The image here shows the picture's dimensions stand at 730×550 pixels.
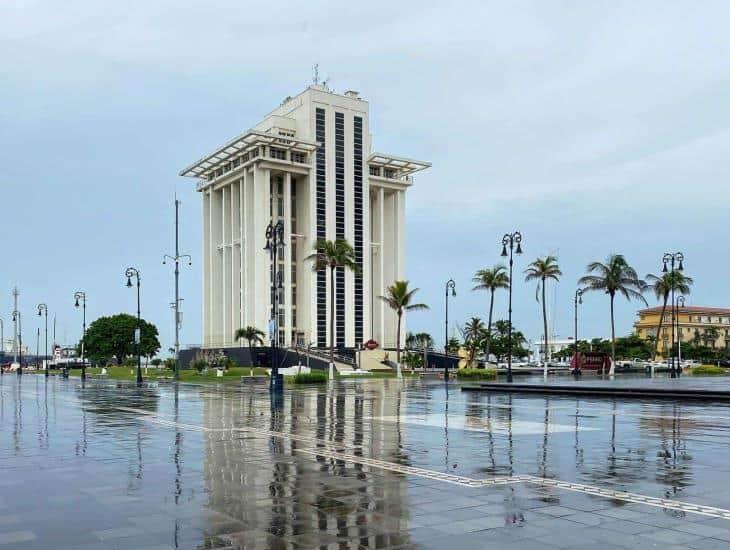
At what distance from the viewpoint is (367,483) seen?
1024 cm

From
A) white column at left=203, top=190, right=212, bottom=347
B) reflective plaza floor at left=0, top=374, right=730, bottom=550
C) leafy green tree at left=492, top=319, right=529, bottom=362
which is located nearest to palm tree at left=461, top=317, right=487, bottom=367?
leafy green tree at left=492, top=319, right=529, bottom=362

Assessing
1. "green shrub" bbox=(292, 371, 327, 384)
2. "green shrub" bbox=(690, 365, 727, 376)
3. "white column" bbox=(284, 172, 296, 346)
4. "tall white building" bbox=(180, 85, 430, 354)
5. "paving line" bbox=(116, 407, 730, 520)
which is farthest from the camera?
"white column" bbox=(284, 172, 296, 346)

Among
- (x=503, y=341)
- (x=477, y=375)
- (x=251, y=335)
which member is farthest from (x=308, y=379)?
(x=503, y=341)

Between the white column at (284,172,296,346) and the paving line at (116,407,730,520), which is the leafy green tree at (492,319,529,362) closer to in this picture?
the white column at (284,172,296,346)

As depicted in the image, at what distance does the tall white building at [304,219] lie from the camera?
293 ft

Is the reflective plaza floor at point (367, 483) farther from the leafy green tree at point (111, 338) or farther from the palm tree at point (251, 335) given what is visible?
the leafy green tree at point (111, 338)

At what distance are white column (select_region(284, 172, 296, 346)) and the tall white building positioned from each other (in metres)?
0.12

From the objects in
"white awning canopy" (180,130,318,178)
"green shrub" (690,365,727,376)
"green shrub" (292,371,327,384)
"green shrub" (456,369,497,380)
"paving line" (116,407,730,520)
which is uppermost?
"white awning canopy" (180,130,318,178)

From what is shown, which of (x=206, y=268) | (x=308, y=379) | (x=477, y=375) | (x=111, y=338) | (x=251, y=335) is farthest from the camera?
(x=111, y=338)

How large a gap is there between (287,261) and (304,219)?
635cm

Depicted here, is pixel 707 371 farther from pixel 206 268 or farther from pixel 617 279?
pixel 206 268

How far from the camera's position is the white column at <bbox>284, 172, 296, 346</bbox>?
89.9 metres

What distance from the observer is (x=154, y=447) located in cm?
1449

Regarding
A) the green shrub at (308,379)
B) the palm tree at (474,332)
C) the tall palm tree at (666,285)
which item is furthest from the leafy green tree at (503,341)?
the green shrub at (308,379)
